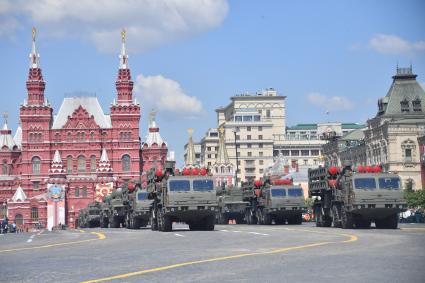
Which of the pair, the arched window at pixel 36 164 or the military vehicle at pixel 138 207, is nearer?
the military vehicle at pixel 138 207

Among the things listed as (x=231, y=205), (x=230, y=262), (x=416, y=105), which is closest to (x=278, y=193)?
(x=231, y=205)

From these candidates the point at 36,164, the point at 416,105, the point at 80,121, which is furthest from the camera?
the point at 80,121

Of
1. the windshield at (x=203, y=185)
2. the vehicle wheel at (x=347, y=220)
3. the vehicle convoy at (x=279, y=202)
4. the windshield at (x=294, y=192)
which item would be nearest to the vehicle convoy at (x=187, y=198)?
the windshield at (x=203, y=185)

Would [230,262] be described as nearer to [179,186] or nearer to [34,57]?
[179,186]

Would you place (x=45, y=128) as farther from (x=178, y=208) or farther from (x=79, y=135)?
(x=178, y=208)

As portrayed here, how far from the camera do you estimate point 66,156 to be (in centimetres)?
14212

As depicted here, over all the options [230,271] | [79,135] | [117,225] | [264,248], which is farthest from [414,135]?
[230,271]

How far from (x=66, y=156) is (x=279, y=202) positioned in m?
93.6

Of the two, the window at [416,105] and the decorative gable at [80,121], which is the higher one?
the decorative gable at [80,121]

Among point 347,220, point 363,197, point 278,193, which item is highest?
point 278,193

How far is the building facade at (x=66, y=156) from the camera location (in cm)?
13662

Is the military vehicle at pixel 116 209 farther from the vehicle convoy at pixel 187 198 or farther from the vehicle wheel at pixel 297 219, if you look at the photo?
the vehicle convoy at pixel 187 198

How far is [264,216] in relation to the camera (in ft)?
184

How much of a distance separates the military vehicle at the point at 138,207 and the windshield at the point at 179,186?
11321 mm
